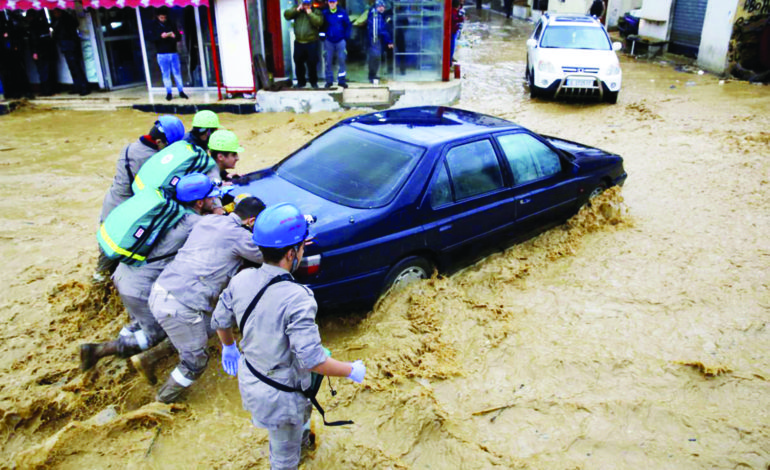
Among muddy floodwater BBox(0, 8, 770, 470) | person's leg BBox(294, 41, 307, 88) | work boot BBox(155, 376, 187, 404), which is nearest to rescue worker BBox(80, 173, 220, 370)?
muddy floodwater BBox(0, 8, 770, 470)

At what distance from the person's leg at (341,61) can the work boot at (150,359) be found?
8.96 metres

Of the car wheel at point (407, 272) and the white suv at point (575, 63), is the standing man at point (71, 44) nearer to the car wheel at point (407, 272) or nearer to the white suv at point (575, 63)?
the white suv at point (575, 63)

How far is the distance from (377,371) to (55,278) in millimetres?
3554

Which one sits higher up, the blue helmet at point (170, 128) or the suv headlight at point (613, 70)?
the blue helmet at point (170, 128)

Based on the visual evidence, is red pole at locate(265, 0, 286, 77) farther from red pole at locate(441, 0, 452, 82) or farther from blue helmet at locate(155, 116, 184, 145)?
blue helmet at locate(155, 116, 184, 145)

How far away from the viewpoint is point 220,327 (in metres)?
3.10

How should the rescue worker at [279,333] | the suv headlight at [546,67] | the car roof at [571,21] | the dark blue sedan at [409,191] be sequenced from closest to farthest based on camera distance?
the rescue worker at [279,333] → the dark blue sedan at [409,191] → the suv headlight at [546,67] → the car roof at [571,21]

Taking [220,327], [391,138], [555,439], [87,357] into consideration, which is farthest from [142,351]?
[555,439]

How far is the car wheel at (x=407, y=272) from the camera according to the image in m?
4.73

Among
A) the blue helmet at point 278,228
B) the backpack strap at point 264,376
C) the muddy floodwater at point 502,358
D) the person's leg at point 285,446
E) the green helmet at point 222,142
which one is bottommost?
the muddy floodwater at point 502,358

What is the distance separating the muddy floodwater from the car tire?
4.84 metres

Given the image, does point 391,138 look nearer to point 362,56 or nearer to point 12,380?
point 12,380

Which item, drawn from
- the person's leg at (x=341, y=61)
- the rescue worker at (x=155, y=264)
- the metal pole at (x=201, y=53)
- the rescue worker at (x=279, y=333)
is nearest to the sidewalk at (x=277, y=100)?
the person's leg at (x=341, y=61)

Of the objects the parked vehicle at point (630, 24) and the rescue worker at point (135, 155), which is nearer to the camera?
the rescue worker at point (135, 155)
